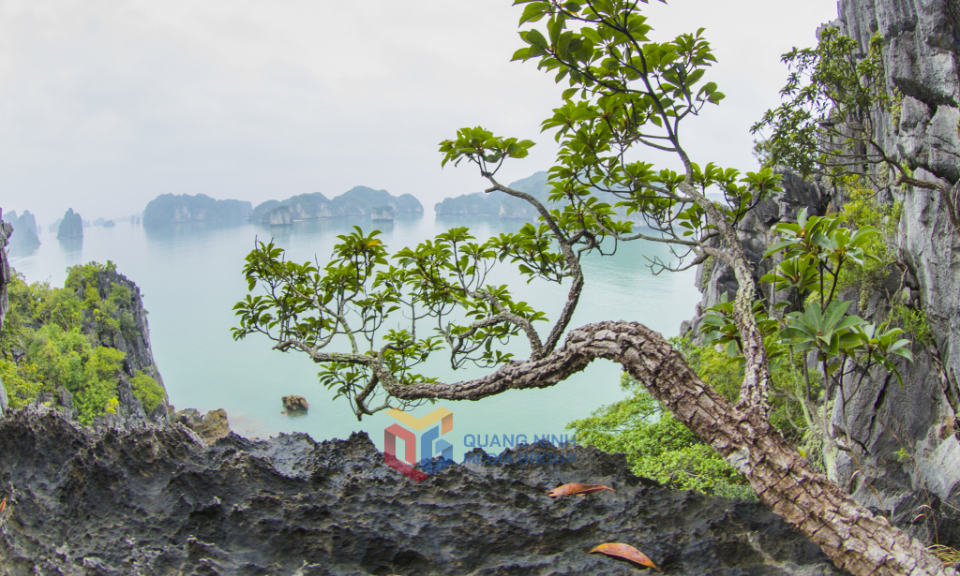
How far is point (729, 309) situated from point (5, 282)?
13176 mm

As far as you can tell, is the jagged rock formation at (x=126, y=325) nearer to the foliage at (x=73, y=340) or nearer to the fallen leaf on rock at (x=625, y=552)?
the foliage at (x=73, y=340)

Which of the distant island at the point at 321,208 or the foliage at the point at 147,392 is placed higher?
the distant island at the point at 321,208

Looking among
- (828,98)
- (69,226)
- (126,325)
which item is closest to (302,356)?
(126,325)

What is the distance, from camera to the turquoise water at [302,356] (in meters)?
15.4

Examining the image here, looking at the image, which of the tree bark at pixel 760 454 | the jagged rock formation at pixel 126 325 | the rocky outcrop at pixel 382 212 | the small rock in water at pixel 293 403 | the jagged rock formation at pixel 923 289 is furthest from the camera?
the rocky outcrop at pixel 382 212

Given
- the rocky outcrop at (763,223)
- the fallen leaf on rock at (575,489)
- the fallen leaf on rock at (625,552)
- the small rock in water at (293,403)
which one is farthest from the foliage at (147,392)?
the fallen leaf on rock at (625,552)

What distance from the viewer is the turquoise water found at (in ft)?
50.5

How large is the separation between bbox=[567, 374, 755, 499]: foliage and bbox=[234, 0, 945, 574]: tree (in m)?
4.29

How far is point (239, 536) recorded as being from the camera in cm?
114

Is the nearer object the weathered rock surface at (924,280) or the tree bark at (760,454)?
the tree bark at (760,454)

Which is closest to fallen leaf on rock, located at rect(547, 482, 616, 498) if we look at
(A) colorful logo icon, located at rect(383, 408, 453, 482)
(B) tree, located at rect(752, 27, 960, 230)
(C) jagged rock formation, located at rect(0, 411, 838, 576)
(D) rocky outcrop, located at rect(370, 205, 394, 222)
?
(C) jagged rock formation, located at rect(0, 411, 838, 576)

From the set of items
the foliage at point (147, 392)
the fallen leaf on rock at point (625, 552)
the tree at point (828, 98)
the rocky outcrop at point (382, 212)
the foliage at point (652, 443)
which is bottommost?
the foliage at point (147, 392)

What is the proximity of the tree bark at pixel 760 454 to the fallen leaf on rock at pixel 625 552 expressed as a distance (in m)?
0.32

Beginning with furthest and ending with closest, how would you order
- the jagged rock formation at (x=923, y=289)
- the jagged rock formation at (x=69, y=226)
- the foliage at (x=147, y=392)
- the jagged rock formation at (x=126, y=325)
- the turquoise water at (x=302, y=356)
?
the jagged rock formation at (x=69, y=226) < the jagged rock formation at (x=126, y=325) < the foliage at (x=147, y=392) < the turquoise water at (x=302, y=356) < the jagged rock formation at (x=923, y=289)
